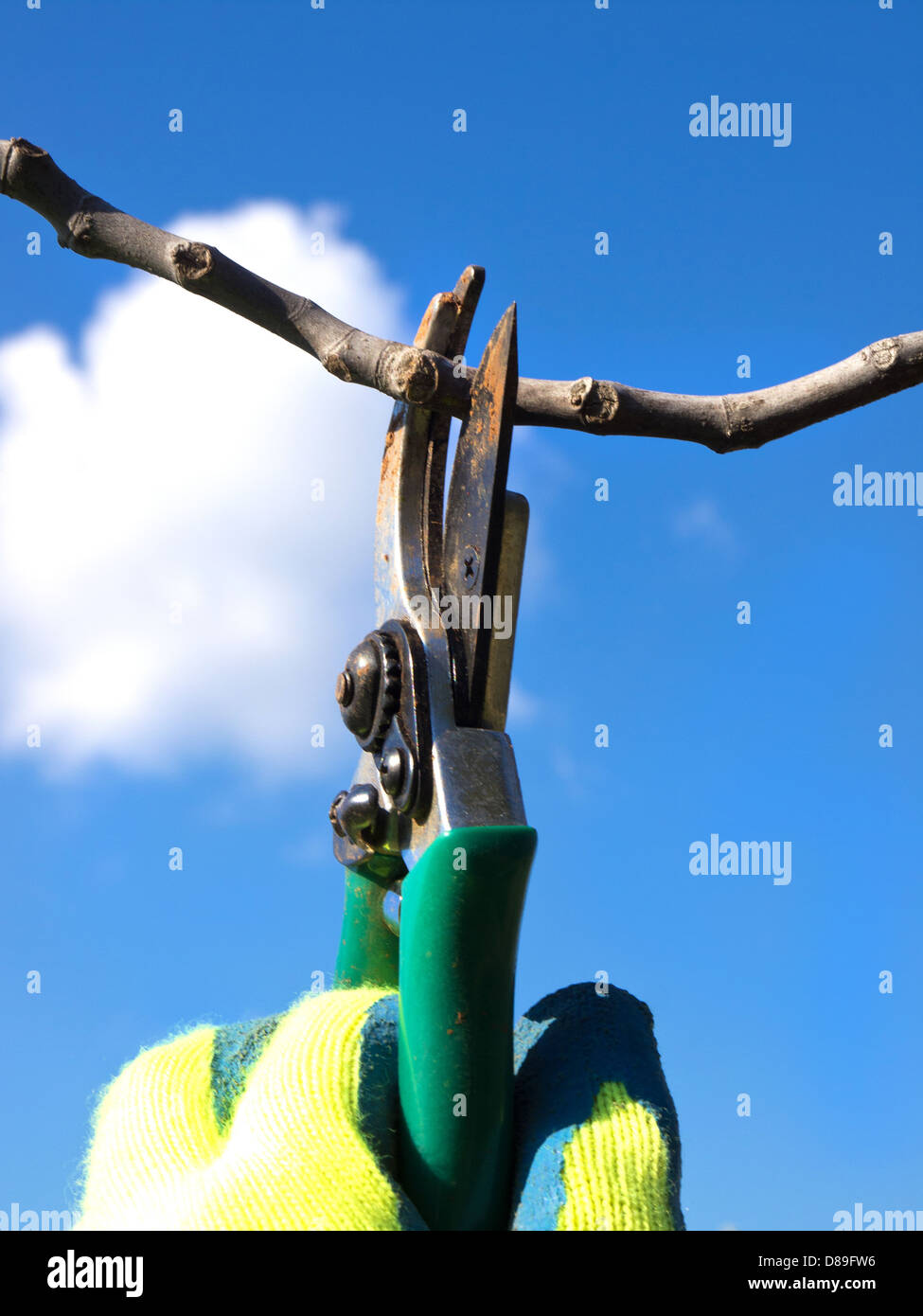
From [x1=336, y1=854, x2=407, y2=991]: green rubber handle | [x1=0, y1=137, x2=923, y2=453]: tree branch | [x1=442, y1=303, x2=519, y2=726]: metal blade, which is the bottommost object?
[x1=336, y1=854, x2=407, y2=991]: green rubber handle

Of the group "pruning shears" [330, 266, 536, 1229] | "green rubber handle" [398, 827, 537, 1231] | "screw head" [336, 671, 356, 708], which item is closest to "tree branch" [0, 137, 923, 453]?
"pruning shears" [330, 266, 536, 1229]

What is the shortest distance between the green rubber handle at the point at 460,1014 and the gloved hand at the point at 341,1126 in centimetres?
4

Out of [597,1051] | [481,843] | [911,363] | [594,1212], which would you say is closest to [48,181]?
[481,843]

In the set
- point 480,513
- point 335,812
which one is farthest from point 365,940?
point 480,513

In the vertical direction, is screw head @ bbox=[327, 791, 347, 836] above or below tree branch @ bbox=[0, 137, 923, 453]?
below

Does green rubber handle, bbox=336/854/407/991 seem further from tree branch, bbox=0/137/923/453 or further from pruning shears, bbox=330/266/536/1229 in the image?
tree branch, bbox=0/137/923/453

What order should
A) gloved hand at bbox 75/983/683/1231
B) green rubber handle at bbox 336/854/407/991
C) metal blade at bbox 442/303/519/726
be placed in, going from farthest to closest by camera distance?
green rubber handle at bbox 336/854/407/991
metal blade at bbox 442/303/519/726
gloved hand at bbox 75/983/683/1231

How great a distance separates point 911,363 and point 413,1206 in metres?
1.08

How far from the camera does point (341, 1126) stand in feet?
4.31

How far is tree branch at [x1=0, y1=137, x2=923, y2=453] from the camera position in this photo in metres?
1.54

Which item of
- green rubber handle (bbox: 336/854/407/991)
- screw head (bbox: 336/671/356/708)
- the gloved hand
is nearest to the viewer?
the gloved hand

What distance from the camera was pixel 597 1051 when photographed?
1.41 meters
